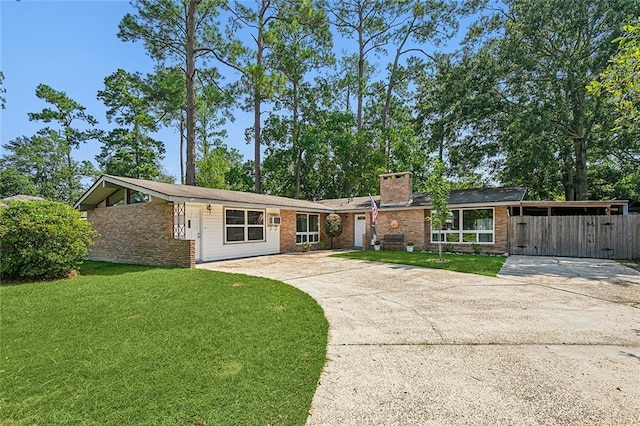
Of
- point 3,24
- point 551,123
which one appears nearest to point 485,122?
point 551,123

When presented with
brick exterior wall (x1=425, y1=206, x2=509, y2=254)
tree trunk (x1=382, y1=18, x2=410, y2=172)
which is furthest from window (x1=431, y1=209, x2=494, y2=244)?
tree trunk (x1=382, y1=18, x2=410, y2=172)

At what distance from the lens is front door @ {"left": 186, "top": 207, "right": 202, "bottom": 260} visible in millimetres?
11102

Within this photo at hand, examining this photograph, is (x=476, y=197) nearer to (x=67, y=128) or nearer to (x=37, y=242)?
(x=37, y=242)

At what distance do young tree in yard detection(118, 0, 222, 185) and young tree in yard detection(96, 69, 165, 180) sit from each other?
31.0 ft

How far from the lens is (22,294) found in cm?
625

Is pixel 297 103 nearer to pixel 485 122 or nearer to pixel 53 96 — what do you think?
pixel 485 122

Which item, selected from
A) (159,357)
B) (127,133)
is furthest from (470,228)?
(127,133)

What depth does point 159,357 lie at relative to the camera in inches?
132

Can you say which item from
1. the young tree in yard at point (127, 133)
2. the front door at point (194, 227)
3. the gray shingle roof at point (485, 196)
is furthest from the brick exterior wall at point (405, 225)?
the young tree in yard at point (127, 133)

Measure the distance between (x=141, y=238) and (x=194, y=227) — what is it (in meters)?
1.90

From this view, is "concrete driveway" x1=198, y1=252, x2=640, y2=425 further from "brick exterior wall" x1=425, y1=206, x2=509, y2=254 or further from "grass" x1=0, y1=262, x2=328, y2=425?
"brick exterior wall" x1=425, y1=206, x2=509, y2=254

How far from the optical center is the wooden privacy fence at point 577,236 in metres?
12.1

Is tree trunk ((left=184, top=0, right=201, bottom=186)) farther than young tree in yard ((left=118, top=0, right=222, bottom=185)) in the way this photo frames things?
No

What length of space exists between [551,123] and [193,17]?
20635 mm
